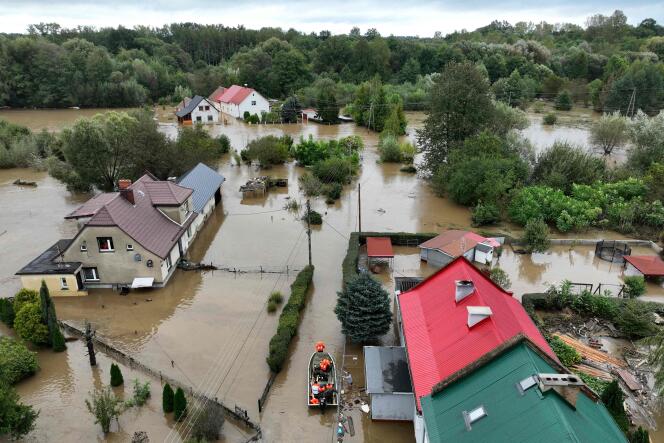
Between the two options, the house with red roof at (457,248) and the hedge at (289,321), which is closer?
the hedge at (289,321)

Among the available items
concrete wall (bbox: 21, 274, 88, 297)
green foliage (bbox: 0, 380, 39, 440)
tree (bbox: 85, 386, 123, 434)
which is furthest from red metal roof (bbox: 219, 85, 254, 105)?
green foliage (bbox: 0, 380, 39, 440)

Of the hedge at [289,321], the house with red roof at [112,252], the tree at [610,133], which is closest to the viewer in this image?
the hedge at [289,321]

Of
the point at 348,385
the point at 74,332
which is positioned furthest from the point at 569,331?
the point at 74,332

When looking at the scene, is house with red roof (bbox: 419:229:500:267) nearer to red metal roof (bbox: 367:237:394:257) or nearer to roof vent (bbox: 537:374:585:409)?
red metal roof (bbox: 367:237:394:257)

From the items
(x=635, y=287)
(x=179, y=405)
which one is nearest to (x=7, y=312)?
(x=179, y=405)

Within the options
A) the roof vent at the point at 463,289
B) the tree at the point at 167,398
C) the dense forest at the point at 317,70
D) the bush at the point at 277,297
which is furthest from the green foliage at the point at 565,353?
the dense forest at the point at 317,70

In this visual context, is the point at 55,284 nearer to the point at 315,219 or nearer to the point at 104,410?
the point at 104,410

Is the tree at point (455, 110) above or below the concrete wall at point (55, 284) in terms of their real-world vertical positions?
above

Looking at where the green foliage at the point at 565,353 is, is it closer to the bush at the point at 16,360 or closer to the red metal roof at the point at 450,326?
the red metal roof at the point at 450,326
